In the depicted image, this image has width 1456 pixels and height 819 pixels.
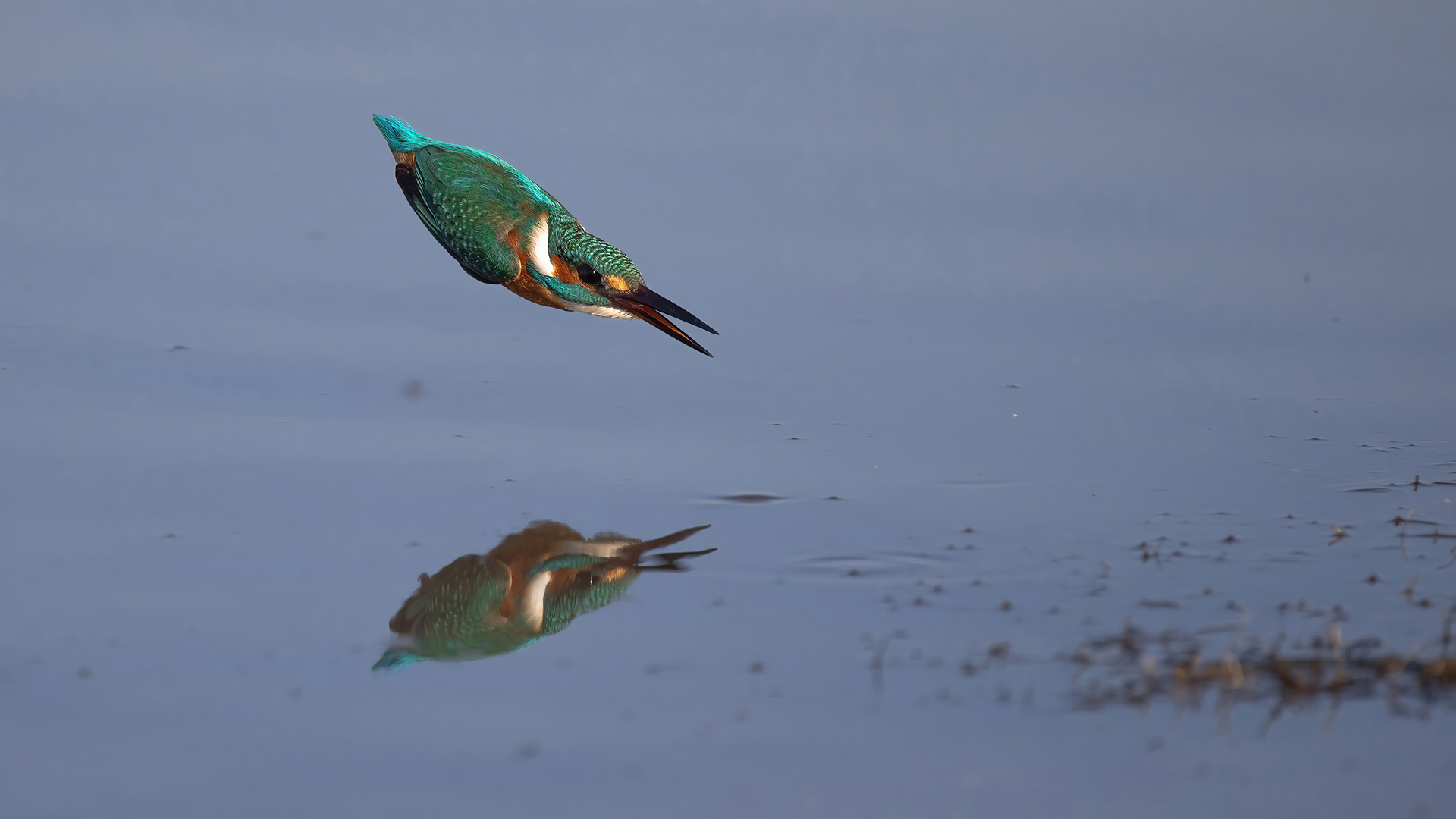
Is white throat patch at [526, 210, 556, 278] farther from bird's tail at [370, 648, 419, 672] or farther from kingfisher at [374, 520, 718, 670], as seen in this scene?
bird's tail at [370, 648, 419, 672]

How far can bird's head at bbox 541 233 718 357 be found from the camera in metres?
4.71

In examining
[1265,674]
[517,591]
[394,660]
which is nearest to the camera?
[1265,674]

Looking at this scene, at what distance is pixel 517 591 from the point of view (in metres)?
3.74

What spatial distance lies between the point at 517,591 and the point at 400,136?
7.07 ft

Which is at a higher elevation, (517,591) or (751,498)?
(751,498)

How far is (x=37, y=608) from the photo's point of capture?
138 inches

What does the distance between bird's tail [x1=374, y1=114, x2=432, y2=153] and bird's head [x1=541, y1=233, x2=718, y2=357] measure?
30.3 inches

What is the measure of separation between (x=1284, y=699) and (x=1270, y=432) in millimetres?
2083

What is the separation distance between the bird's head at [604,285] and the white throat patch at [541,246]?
0.08 feet

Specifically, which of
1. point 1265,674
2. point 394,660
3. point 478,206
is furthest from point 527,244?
point 1265,674

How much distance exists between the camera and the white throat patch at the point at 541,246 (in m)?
4.78

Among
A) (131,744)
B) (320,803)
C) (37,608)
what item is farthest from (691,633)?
(37,608)

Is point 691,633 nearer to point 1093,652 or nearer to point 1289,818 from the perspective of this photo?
point 1093,652

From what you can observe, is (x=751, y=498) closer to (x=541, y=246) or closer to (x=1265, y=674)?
(x=541, y=246)
